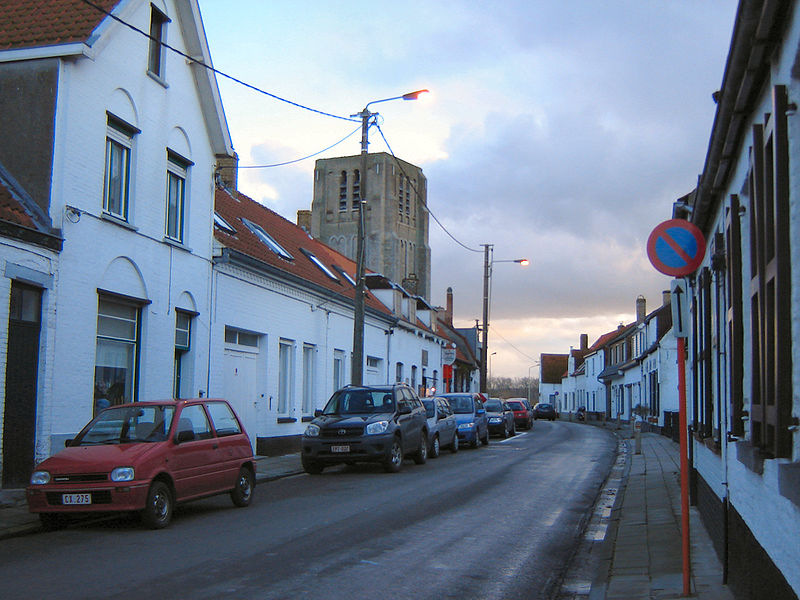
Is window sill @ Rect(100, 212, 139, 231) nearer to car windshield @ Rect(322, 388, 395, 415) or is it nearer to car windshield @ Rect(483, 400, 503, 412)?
car windshield @ Rect(322, 388, 395, 415)

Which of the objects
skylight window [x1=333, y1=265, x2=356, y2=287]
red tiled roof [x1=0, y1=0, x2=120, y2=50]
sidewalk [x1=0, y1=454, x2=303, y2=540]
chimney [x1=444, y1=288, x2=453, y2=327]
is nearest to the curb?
sidewalk [x1=0, y1=454, x2=303, y2=540]

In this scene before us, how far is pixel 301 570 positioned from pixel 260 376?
14.0 meters

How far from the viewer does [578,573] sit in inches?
324

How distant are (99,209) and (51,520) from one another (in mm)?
6167

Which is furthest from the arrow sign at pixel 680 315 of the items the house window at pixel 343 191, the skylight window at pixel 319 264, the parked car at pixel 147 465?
the house window at pixel 343 191

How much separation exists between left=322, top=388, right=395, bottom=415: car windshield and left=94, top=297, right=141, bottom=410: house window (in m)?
4.42

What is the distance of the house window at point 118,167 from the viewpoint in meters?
15.1

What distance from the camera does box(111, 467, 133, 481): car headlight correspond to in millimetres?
9733

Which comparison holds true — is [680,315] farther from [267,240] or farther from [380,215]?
[380,215]

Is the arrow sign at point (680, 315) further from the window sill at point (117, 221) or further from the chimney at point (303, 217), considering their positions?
the chimney at point (303, 217)

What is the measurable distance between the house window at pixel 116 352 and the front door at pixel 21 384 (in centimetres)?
180

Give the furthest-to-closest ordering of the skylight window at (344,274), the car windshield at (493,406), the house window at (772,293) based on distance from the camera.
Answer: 1. the car windshield at (493,406)
2. the skylight window at (344,274)
3. the house window at (772,293)

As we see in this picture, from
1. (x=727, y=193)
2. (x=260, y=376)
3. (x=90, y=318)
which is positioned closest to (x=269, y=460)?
(x=260, y=376)

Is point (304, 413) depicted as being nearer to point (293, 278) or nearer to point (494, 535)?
point (293, 278)
